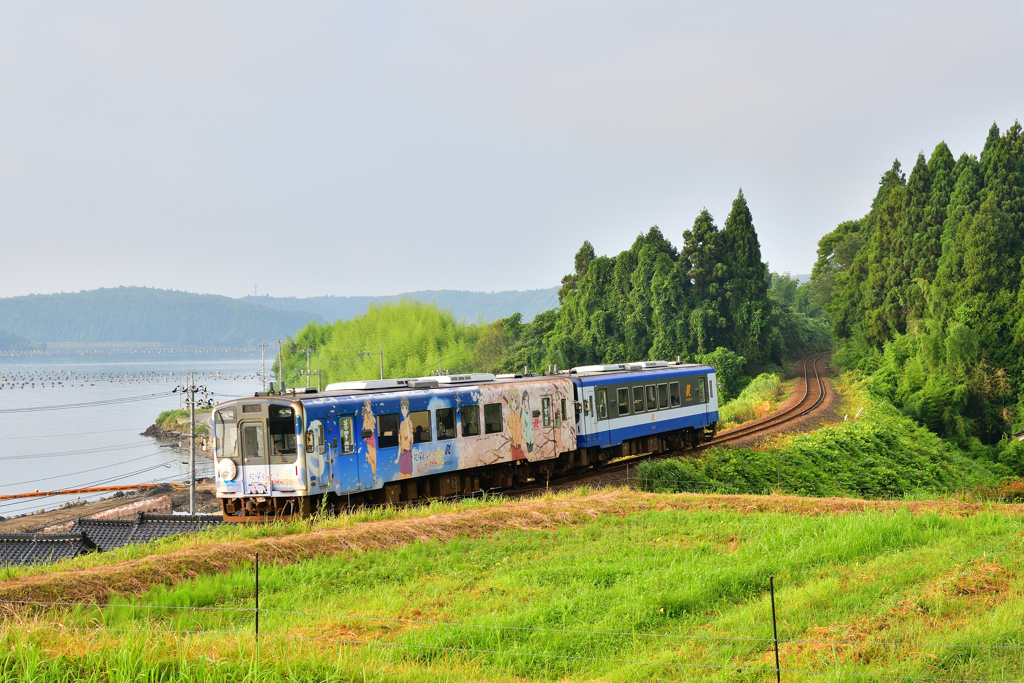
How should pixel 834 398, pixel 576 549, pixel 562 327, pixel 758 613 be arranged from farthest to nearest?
pixel 562 327 → pixel 834 398 → pixel 576 549 → pixel 758 613

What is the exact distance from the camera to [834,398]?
41.7 m

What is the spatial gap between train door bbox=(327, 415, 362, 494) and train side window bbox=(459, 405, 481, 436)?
3254 mm

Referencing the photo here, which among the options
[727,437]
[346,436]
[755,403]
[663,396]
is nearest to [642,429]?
[663,396]

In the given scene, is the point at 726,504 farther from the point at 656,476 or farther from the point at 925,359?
the point at 925,359

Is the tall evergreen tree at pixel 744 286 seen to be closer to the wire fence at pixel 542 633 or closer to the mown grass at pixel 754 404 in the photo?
the mown grass at pixel 754 404

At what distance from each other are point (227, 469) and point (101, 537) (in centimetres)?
276

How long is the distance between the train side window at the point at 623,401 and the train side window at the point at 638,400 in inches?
13.4

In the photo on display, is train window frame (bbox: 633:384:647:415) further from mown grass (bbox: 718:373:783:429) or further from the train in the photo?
mown grass (bbox: 718:373:783:429)

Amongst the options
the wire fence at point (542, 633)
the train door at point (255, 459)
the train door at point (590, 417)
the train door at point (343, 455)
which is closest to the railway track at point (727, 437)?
the train door at point (590, 417)

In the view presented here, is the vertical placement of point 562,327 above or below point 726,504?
above

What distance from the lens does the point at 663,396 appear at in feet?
86.9

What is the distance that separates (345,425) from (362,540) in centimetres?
471

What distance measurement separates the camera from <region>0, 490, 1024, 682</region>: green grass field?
6430 mm

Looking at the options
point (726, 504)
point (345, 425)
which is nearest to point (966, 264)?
point (726, 504)
